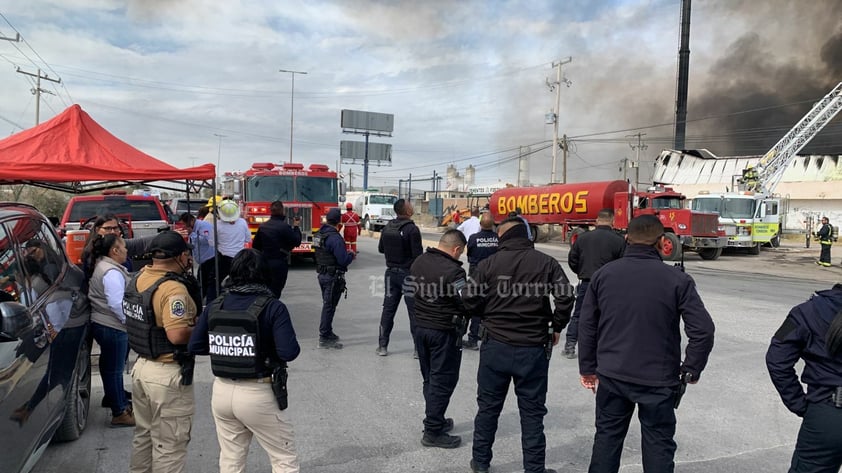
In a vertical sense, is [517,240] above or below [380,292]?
above

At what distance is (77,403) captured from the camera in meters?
4.15

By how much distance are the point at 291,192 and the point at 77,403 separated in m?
10.7

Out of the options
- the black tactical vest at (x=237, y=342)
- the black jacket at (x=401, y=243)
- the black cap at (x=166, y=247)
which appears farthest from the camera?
the black jacket at (x=401, y=243)

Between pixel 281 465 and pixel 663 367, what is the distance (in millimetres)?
2097

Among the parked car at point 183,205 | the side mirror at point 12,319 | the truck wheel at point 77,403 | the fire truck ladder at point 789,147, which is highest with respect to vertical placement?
the fire truck ladder at point 789,147

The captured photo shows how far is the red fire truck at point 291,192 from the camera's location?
1410 cm

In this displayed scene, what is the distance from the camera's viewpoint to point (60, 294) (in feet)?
12.3

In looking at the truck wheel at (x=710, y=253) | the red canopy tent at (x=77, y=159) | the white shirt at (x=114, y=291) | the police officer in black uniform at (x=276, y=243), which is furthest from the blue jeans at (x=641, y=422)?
the truck wheel at (x=710, y=253)

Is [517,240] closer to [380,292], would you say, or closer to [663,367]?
[663,367]

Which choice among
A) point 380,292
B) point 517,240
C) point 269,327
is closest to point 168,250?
point 269,327

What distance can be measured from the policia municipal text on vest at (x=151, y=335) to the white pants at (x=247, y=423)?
31cm

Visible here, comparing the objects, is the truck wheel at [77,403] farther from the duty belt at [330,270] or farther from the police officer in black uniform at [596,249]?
the police officer in black uniform at [596,249]

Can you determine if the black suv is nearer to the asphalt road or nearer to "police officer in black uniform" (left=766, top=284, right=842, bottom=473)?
the asphalt road

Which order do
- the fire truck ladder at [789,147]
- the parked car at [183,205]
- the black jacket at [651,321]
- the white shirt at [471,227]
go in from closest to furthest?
the black jacket at [651,321]
the white shirt at [471,227]
the parked car at [183,205]
the fire truck ladder at [789,147]
